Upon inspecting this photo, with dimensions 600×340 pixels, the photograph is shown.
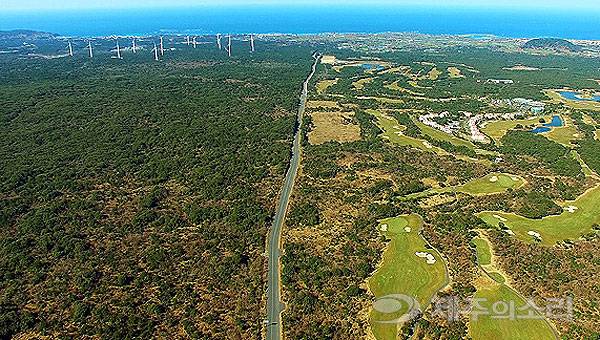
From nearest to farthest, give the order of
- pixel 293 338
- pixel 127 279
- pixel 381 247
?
pixel 293 338
pixel 127 279
pixel 381 247

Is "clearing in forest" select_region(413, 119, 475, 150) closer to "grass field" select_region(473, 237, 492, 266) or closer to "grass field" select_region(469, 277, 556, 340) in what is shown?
"grass field" select_region(473, 237, 492, 266)

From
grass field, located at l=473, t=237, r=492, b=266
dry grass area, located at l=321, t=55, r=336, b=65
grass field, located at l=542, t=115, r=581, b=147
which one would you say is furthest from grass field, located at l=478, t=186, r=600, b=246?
dry grass area, located at l=321, t=55, r=336, b=65

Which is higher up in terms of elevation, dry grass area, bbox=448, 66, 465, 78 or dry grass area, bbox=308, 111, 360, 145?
dry grass area, bbox=448, 66, 465, 78

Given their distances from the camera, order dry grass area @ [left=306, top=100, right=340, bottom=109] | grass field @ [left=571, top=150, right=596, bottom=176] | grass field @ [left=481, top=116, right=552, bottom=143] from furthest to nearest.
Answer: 1. dry grass area @ [left=306, top=100, right=340, bottom=109]
2. grass field @ [left=481, top=116, right=552, bottom=143]
3. grass field @ [left=571, top=150, right=596, bottom=176]

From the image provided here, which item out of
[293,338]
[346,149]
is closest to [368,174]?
[346,149]

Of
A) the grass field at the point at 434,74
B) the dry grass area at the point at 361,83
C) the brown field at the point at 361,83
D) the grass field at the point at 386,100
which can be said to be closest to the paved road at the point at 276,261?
the grass field at the point at 386,100

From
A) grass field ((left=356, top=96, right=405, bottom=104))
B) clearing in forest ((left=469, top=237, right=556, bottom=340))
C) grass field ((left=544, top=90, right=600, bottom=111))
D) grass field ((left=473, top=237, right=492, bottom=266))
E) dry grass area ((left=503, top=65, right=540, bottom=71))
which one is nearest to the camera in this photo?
clearing in forest ((left=469, top=237, right=556, bottom=340))

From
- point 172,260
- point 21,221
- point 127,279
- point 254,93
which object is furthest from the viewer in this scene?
point 254,93

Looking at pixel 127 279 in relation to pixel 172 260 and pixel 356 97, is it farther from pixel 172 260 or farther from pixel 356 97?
pixel 356 97
